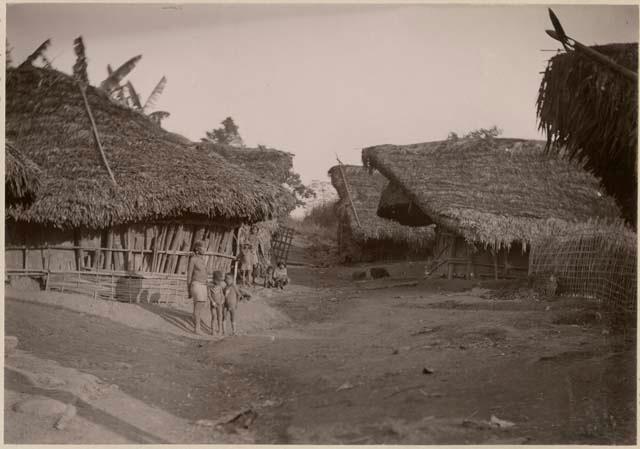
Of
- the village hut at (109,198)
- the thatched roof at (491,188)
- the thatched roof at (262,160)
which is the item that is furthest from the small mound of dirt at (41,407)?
the thatched roof at (262,160)

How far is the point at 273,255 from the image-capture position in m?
21.8

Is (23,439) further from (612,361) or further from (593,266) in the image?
(593,266)

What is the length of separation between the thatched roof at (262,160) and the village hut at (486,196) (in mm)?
2592

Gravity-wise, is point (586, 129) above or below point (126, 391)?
above

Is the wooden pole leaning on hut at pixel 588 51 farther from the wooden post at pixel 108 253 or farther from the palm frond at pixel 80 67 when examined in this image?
the palm frond at pixel 80 67

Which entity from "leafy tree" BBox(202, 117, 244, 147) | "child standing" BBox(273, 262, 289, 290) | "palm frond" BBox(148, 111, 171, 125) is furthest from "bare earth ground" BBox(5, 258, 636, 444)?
"leafy tree" BBox(202, 117, 244, 147)

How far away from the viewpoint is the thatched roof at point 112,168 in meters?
10.8

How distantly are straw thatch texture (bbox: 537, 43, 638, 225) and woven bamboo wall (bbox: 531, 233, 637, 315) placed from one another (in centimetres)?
237

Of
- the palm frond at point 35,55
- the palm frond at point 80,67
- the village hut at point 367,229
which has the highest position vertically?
the palm frond at point 35,55

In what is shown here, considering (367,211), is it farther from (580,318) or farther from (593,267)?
(580,318)

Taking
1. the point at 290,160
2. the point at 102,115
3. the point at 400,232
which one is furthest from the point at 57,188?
the point at 400,232

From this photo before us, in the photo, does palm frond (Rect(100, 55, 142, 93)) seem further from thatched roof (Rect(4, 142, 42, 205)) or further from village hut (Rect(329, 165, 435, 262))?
village hut (Rect(329, 165, 435, 262))

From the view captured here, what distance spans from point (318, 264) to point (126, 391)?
63.8 feet

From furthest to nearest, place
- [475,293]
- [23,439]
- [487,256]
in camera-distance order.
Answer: [487,256] → [475,293] → [23,439]
